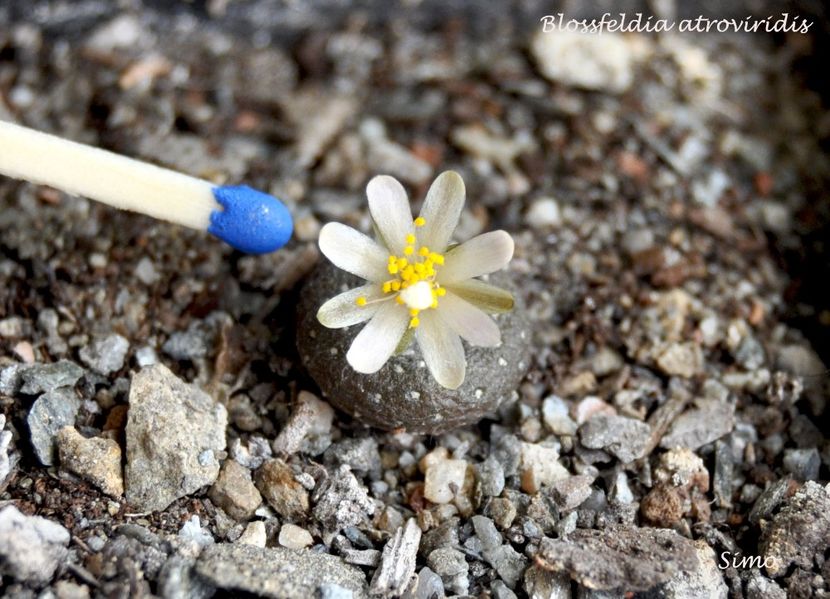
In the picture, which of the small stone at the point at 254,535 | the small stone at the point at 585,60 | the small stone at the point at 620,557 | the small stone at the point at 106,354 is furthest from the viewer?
the small stone at the point at 585,60

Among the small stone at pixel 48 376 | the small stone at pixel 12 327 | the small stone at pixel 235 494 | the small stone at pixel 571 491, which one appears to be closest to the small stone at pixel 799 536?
the small stone at pixel 571 491

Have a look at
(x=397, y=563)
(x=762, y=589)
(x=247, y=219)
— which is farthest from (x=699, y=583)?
(x=247, y=219)

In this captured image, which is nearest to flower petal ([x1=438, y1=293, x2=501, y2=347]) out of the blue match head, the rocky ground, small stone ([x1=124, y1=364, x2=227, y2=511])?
the rocky ground

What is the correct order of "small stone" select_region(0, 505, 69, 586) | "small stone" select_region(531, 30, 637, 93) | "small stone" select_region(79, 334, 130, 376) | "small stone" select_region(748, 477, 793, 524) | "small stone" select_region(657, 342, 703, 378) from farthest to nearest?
1. "small stone" select_region(531, 30, 637, 93)
2. "small stone" select_region(657, 342, 703, 378)
3. "small stone" select_region(79, 334, 130, 376)
4. "small stone" select_region(748, 477, 793, 524)
5. "small stone" select_region(0, 505, 69, 586)

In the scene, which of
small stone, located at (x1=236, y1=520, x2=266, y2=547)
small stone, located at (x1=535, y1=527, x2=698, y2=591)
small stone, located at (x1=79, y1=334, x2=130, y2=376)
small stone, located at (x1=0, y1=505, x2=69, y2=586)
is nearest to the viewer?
small stone, located at (x1=0, y1=505, x2=69, y2=586)

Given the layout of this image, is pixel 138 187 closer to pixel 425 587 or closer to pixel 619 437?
pixel 425 587

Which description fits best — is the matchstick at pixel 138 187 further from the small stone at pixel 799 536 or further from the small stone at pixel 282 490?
the small stone at pixel 799 536

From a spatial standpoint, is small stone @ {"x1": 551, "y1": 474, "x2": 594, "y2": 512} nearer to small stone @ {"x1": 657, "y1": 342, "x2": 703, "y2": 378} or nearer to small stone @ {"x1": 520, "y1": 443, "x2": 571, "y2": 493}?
small stone @ {"x1": 520, "y1": 443, "x2": 571, "y2": 493}
